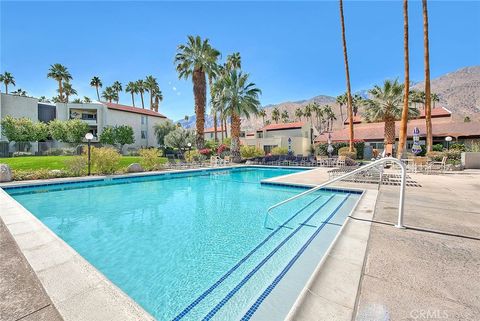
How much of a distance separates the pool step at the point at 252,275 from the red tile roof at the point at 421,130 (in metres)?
29.6

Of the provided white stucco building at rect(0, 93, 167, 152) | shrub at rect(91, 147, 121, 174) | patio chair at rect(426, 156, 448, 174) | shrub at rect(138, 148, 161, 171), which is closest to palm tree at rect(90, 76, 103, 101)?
white stucco building at rect(0, 93, 167, 152)

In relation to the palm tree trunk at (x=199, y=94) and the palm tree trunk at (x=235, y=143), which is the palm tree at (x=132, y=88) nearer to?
the palm tree trunk at (x=199, y=94)

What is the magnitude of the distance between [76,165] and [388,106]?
26.8 metres

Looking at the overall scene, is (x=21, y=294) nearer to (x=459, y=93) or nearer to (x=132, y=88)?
(x=132, y=88)

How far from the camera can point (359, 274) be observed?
9.98ft

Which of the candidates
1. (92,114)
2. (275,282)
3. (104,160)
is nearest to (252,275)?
(275,282)

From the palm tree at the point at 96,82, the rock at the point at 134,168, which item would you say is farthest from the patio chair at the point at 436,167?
the palm tree at the point at 96,82

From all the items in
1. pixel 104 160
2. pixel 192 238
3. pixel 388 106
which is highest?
pixel 388 106

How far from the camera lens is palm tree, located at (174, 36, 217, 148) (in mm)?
27969

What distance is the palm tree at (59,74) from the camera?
45656 mm

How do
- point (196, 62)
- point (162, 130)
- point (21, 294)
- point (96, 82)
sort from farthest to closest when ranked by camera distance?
point (96, 82)
point (162, 130)
point (196, 62)
point (21, 294)

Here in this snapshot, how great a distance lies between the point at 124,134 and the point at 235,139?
797 inches

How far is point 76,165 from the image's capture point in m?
15.6

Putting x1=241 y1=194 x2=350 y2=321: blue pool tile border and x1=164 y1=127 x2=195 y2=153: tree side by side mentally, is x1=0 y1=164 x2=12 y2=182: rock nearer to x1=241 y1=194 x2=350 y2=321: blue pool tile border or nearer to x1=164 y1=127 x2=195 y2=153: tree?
x1=241 y1=194 x2=350 y2=321: blue pool tile border
